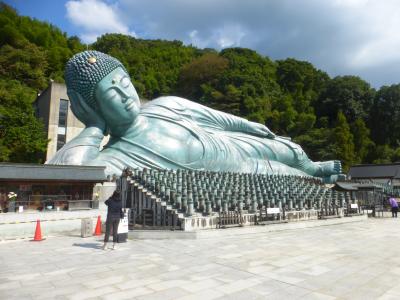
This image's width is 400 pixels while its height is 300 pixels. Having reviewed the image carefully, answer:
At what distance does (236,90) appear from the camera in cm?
5238

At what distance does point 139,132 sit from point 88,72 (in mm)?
4043

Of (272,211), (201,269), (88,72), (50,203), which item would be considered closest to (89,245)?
(201,269)

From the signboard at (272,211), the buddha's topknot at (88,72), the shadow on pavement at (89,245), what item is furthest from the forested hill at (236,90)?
the signboard at (272,211)

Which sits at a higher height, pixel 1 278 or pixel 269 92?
pixel 269 92

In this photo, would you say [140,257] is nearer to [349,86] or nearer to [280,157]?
[280,157]

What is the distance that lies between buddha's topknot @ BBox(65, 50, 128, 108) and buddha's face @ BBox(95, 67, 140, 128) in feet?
0.90

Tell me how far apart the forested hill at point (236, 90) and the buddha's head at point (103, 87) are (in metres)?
11.6

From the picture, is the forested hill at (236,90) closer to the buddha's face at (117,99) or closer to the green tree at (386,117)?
the green tree at (386,117)

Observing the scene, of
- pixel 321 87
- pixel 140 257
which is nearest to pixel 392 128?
pixel 321 87

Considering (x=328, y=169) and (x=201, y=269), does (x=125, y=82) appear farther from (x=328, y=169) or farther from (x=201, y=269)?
(x=328, y=169)

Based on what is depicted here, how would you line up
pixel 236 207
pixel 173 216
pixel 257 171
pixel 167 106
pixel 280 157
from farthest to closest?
pixel 280 157 → pixel 257 171 → pixel 167 106 → pixel 236 207 → pixel 173 216

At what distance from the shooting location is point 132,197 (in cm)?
1298

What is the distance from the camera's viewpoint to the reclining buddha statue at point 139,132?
17141mm

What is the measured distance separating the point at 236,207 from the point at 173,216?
2826 mm
